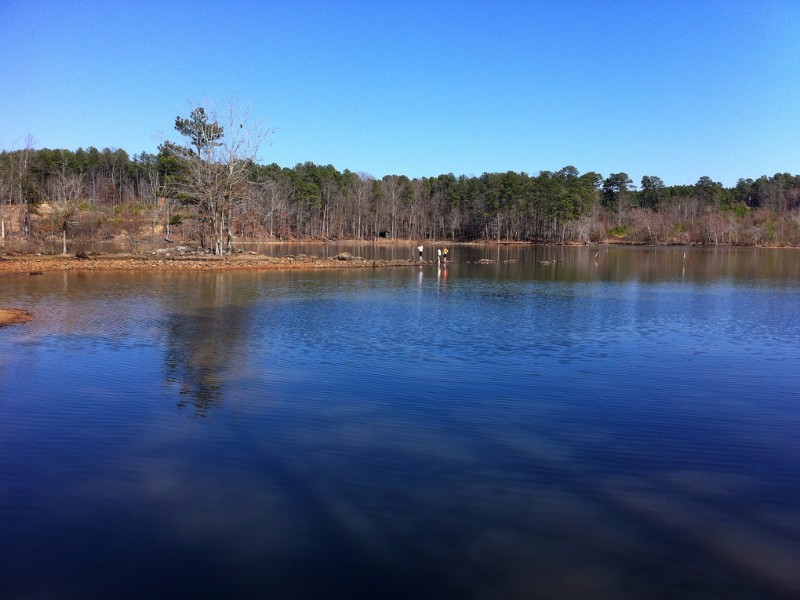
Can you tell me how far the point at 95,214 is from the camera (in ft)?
275

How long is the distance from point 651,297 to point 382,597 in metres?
25.6

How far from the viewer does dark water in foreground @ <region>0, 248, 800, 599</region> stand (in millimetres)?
5344

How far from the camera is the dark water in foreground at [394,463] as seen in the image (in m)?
5.34

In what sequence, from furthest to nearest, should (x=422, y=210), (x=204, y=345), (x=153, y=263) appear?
(x=422, y=210) → (x=153, y=263) → (x=204, y=345)

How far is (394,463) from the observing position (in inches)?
299

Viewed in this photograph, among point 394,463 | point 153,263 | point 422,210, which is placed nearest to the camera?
point 394,463

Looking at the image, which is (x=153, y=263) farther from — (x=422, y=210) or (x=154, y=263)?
(x=422, y=210)

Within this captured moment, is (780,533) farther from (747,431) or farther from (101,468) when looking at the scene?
(101,468)

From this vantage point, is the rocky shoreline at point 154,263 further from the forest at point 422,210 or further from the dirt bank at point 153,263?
the forest at point 422,210

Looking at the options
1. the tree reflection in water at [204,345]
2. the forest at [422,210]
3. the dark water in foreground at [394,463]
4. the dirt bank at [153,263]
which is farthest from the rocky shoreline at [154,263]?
the forest at [422,210]

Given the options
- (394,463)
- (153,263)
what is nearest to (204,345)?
(394,463)

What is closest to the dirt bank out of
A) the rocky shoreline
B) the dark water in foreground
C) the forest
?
the rocky shoreline

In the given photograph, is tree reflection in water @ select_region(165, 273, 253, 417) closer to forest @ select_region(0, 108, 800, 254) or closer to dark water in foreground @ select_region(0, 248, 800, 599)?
dark water in foreground @ select_region(0, 248, 800, 599)

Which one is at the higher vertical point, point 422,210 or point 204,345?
point 422,210
